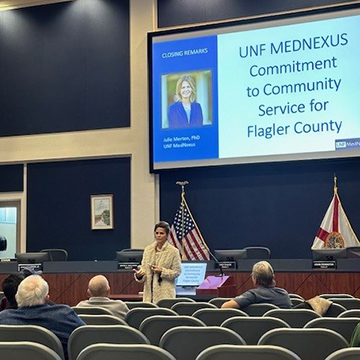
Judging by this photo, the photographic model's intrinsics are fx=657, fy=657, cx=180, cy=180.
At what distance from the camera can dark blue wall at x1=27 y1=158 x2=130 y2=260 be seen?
40.7 ft

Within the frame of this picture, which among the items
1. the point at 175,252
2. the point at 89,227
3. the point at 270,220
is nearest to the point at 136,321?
the point at 175,252

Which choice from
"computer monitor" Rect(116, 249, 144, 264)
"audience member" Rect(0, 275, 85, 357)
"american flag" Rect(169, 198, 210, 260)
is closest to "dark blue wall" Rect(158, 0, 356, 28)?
"american flag" Rect(169, 198, 210, 260)

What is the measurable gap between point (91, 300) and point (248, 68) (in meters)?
7.22

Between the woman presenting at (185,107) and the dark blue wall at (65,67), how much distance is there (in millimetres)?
1214

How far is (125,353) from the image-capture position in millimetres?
2516

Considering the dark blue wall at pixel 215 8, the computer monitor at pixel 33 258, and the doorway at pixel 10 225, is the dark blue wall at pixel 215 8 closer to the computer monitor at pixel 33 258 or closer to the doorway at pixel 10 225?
the doorway at pixel 10 225

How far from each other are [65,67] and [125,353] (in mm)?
11164

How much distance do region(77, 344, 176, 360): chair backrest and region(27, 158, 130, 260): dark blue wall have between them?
9665 mm

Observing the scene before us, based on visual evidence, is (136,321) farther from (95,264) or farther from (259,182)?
(259,182)

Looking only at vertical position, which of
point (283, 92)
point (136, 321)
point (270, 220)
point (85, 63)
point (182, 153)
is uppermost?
point (85, 63)

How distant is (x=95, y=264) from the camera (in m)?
9.23

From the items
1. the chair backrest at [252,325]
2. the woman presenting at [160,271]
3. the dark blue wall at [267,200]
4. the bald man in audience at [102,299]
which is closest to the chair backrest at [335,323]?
the chair backrest at [252,325]

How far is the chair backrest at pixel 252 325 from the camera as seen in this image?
3.49m

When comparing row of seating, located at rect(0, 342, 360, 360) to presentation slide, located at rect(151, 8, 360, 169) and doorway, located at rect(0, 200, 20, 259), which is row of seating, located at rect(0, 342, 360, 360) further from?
doorway, located at rect(0, 200, 20, 259)
